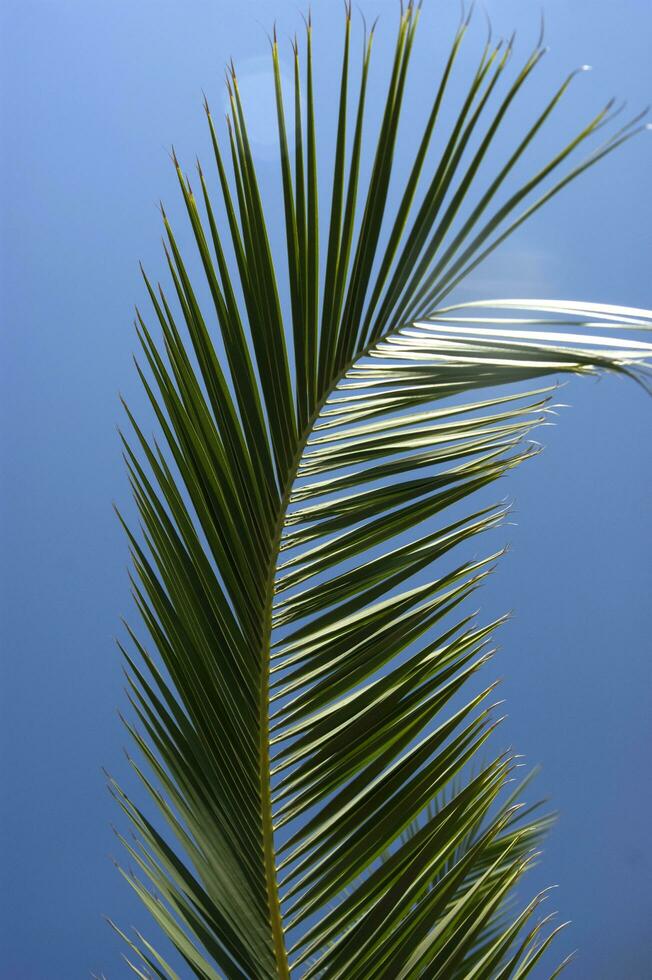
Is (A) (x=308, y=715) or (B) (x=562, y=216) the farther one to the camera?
(B) (x=562, y=216)

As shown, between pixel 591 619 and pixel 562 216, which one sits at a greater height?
Answer: pixel 562 216

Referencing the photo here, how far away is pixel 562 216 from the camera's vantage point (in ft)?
18.9

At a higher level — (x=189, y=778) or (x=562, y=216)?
(x=562, y=216)

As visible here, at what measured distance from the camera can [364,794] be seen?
74 cm

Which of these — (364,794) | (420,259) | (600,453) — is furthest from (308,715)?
(600,453)

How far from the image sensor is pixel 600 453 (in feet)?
18.9

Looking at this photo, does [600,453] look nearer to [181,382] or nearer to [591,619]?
[591,619]

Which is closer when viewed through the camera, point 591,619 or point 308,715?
point 308,715

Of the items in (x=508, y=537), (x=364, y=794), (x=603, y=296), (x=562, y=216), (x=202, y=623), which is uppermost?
(x=562, y=216)

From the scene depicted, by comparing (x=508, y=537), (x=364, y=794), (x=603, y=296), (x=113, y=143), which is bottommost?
(x=364, y=794)

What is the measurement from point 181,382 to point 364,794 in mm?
324

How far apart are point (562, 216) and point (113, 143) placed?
2483 millimetres

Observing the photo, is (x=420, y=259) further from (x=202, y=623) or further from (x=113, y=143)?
(x=113, y=143)

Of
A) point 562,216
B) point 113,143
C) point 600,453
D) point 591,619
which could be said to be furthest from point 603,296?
point 113,143
